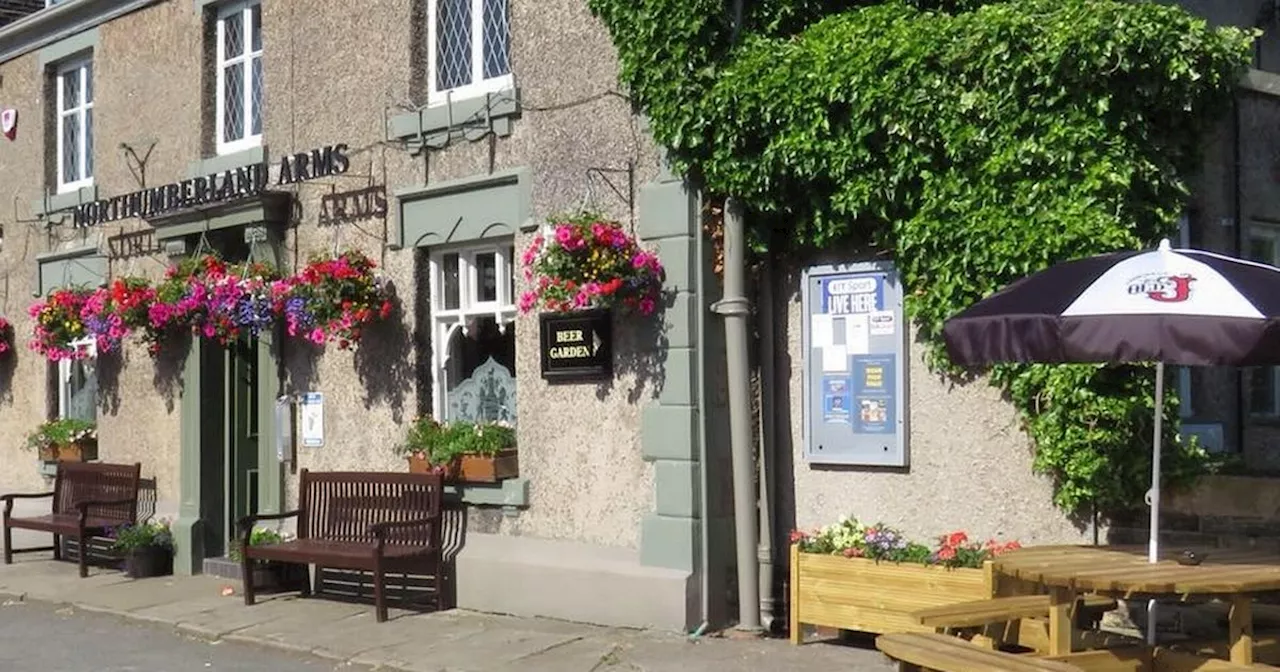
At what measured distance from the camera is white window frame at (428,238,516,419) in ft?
35.8

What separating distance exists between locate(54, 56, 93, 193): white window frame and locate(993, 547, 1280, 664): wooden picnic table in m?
11.7

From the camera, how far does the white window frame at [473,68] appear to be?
428 inches

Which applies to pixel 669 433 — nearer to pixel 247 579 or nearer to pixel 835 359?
pixel 835 359

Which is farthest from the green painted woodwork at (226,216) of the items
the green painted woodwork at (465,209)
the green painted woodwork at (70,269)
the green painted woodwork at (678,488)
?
the green painted woodwork at (678,488)

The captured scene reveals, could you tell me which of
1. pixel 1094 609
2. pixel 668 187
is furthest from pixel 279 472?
A: pixel 1094 609

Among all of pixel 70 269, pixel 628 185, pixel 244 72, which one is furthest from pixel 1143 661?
pixel 70 269

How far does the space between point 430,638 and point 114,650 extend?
2185mm

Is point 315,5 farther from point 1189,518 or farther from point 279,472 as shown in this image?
point 1189,518

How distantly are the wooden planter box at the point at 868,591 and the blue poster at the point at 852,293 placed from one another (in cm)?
148

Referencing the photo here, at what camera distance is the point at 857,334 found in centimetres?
908

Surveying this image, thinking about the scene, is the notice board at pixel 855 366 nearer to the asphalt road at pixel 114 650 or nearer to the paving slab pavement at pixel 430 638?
the paving slab pavement at pixel 430 638

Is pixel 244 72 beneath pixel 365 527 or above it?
above

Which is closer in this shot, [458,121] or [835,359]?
[835,359]

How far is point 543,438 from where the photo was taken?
10.4 m
